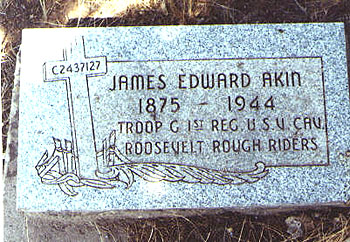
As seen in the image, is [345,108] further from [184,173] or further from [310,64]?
[184,173]

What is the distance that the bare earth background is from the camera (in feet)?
9.81

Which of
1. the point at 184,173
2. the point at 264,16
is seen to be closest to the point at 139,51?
the point at 184,173

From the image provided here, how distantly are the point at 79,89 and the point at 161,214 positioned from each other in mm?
1164

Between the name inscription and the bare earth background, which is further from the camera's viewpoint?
the bare earth background

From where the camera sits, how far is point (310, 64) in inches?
108

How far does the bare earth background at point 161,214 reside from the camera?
2990 millimetres

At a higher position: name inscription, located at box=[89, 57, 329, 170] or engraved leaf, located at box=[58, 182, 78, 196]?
name inscription, located at box=[89, 57, 329, 170]

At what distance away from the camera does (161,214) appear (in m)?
2.94

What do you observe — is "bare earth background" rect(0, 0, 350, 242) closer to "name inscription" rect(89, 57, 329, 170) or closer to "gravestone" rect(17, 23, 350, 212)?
"gravestone" rect(17, 23, 350, 212)

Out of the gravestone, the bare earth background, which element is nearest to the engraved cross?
the gravestone

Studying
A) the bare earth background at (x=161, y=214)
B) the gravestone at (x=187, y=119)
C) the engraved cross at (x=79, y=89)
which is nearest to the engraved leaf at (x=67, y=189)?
the gravestone at (x=187, y=119)

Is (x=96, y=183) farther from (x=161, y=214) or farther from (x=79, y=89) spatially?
(x=79, y=89)

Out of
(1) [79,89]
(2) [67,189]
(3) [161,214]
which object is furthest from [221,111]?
(2) [67,189]

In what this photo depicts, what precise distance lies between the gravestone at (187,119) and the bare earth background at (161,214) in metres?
0.38
